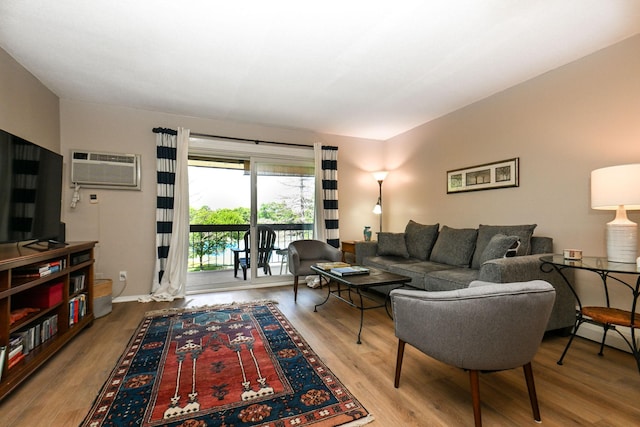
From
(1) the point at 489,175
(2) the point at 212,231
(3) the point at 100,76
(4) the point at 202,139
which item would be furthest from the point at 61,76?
(1) the point at 489,175

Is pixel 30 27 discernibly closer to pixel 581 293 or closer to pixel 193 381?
pixel 193 381

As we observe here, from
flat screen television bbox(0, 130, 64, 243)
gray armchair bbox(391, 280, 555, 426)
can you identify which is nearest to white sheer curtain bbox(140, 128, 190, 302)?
flat screen television bbox(0, 130, 64, 243)

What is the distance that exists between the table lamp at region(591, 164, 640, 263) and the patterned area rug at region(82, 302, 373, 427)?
2.05 meters

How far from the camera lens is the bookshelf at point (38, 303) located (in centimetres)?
166

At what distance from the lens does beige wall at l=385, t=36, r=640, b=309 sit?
2.31 metres

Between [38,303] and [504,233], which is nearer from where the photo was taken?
[38,303]

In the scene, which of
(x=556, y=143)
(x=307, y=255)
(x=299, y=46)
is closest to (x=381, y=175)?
(x=307, y=255)

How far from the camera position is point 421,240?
3.72m

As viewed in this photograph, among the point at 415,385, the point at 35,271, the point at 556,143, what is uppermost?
the point at 556,143

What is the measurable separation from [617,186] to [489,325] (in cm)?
152

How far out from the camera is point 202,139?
395 cm

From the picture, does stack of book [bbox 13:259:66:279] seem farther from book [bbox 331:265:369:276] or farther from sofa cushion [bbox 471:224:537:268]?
sofa cushion [bbox 471:224:537:268]

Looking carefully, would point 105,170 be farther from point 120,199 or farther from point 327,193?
point 327,193

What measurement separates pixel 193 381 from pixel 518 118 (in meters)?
3.69
